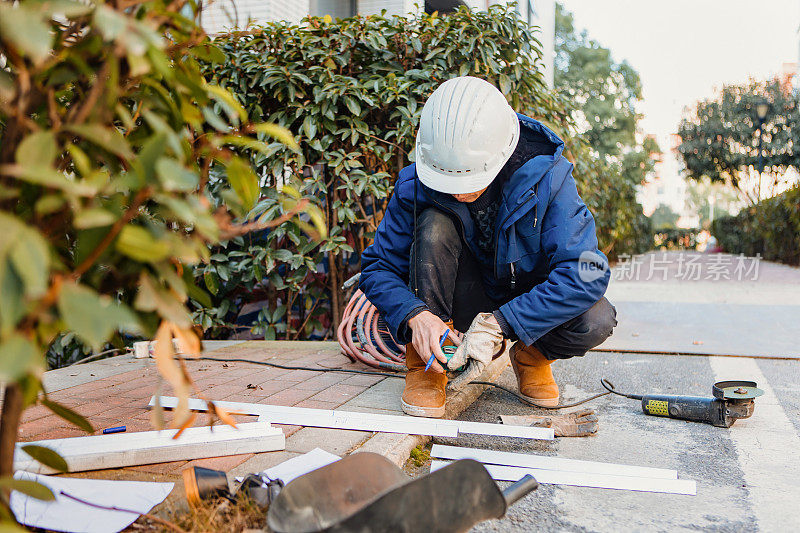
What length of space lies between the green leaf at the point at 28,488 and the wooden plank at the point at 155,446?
26.3 inches

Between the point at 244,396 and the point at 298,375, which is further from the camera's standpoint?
the point at 298,375

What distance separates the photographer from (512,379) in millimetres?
3143

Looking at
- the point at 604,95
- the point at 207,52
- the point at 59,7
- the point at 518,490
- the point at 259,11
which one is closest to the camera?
the point at 59,7

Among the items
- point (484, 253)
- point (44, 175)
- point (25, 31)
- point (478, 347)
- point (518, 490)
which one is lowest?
point (518, 490)

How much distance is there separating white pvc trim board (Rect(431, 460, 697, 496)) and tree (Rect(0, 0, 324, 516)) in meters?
1.05

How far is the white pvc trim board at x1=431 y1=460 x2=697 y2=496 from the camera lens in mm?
1847

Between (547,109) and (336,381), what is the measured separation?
8.66ft

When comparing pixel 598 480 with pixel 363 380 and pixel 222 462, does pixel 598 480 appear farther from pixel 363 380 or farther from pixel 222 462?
pixel 363 380

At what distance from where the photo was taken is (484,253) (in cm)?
266

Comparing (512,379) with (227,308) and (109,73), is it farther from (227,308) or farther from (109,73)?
(109,73)

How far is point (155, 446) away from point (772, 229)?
52.4 feet

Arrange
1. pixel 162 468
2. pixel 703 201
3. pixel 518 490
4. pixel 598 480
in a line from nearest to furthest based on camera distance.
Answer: pixel 518 490
pixel 162 468
pixel 598 480
pixel 703 201

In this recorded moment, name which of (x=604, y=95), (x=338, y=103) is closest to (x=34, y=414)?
(x=338, y=103)

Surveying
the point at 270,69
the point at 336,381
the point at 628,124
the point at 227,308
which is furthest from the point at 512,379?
the point at 628,124
